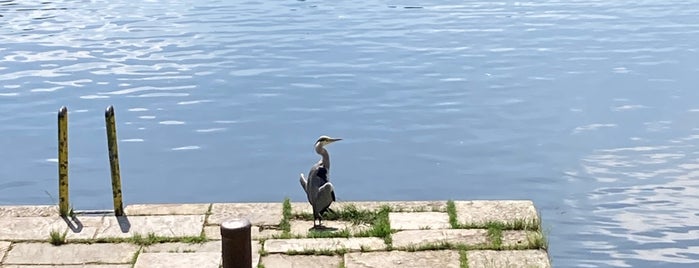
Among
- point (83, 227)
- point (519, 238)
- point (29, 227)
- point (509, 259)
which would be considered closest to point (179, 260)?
point (83, 227)

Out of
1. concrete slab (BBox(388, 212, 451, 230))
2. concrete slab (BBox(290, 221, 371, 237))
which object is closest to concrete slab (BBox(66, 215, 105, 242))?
concrete slab (BBox(290, 221, 371, 237))

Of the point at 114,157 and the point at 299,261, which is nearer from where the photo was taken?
the point at 299,261

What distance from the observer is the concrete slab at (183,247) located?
662 cm

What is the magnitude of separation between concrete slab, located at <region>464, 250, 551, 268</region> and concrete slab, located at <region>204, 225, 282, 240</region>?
1.26 metres

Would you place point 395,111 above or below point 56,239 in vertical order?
below

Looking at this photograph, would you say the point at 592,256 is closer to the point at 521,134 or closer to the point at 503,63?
the point at 521,134

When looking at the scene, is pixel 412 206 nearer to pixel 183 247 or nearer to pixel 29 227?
pixel 183 247

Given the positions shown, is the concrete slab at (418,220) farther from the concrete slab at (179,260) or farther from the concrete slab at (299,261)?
the concrete slab at (179,260)

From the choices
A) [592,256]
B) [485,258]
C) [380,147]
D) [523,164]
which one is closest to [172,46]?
[380,147]

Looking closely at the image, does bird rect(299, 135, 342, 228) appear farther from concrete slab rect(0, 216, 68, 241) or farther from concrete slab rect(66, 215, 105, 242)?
concrete slab rect(0, 216, 68, 241)

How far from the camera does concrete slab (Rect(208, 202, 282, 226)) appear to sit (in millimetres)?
7305

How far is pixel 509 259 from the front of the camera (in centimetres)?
639

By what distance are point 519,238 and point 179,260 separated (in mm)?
1966

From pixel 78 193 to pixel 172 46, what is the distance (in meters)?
7.31
